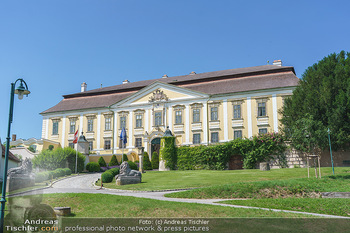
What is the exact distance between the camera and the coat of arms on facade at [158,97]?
46406 millimetres

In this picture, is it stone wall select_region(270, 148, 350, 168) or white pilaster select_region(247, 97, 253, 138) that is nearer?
stone wall select_region(270, 148, 350, 168)

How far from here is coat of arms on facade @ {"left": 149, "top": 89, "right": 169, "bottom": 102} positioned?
46.4 meters

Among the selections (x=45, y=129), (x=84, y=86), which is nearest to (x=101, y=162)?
(x=45, y=129)

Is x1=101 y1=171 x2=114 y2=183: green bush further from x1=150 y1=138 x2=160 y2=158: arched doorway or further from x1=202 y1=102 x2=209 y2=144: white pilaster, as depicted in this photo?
x1=202 y1=102 x2=209 y2=144: white pilaster

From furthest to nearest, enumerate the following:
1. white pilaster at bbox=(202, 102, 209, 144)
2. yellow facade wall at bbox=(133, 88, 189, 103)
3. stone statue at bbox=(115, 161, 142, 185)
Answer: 1. yellow facade wall at bbox=(133, 88, 189, 103)
2. white pilaster at bbox=(202, 102, 209, 144)
3. stone statue at bbox=(115, 161, 142, 185)

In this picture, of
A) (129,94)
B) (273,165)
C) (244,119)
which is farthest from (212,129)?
(129,94)

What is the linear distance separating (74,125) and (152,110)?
13.4 metres

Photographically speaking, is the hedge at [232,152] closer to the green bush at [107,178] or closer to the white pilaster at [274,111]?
the white pilaster at [274,111]

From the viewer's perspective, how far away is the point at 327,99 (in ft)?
102

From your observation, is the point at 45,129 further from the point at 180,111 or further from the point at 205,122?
the point at 205,122

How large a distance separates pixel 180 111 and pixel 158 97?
3.88 metres

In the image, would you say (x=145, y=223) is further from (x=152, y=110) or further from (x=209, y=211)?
(x=152, y=110)

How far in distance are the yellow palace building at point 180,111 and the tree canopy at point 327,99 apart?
19.9 ft

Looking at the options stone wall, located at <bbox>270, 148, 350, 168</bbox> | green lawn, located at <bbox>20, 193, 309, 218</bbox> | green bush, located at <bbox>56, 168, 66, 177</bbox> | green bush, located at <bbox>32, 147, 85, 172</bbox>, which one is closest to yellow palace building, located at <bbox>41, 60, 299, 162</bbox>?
stone wall, located at <bbox>270, 148, 350, 168</bbox>
